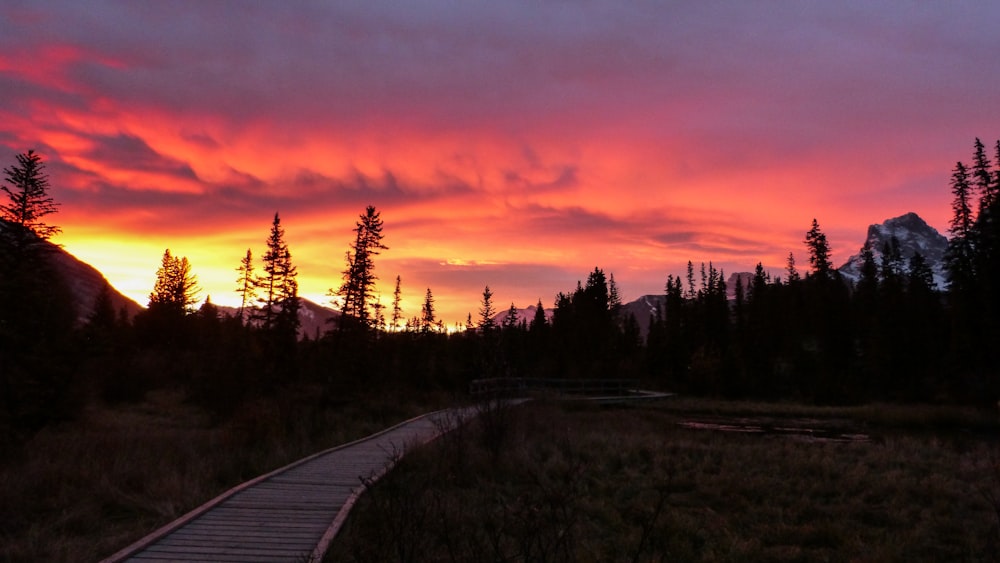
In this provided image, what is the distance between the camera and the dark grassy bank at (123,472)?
24.7ft

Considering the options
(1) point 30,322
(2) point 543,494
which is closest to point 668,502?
(2) point 543,494

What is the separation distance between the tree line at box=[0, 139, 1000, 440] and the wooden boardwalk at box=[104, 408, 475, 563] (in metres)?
5.01

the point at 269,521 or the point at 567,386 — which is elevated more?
the point at 567,386

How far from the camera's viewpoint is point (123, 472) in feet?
34.1

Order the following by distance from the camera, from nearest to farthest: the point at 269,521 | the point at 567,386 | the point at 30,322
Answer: the point at 269,521, the point at 30,322, the point at 567,386

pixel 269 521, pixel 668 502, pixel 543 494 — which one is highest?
pixel 543 494

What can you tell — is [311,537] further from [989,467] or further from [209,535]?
[989,467]

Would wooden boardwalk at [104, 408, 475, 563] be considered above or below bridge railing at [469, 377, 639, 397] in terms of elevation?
below

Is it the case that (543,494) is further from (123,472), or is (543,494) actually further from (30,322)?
(30,322)

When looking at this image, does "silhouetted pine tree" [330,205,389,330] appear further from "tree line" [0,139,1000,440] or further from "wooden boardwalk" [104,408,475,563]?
"wooden boardwalk" [104,408,475,563]

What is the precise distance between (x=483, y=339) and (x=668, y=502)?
6378 mm

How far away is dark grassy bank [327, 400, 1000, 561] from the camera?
22.1 ft

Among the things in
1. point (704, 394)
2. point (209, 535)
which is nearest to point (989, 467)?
point (209, 535)

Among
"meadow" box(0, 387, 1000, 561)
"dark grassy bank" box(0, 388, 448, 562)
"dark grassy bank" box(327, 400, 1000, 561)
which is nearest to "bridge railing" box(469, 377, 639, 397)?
"meadow" box(0, 387, 1000, 561)
